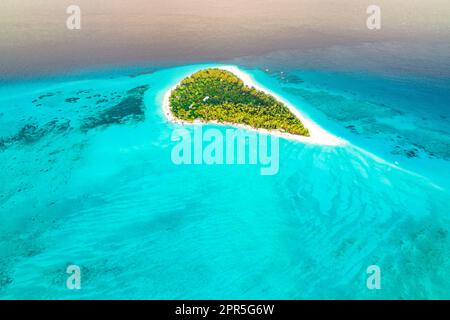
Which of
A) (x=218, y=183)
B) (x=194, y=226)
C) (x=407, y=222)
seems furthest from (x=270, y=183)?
(x=407, y=222)

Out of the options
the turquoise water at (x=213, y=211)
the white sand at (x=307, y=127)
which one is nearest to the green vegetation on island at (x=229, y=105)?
the white sand at (x=307, y=127)

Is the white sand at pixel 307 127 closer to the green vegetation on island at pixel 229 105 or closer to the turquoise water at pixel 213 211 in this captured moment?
the green vegetation on island at pixel 229 105

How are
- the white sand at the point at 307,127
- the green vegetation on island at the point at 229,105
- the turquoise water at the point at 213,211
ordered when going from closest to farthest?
the turquoise water at the point at 213,211
the white sand at the point at 307,127
the green vegetation on island at the point at 229,105

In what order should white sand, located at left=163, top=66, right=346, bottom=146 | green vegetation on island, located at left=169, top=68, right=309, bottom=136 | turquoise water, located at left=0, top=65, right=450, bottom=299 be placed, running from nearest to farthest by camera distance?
1. turquoise water, located at left=0, top=65, right=450, bottom=299
2. white sand, located at left=163, top=66, right=346, bottom=146
3. green vegetation on island, located at left=169, top=68, right=309, bottom=136

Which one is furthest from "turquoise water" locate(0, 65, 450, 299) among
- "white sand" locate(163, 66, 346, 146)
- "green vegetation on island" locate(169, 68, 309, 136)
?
"green vegetation on island" locate(169, 68, 309, 136)

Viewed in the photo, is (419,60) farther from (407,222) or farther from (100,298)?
(100,298)

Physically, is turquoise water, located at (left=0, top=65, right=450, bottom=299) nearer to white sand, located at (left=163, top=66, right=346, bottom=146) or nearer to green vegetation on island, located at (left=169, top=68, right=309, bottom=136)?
white sand, located at (left=163, top=66, right=346, bottom=146)
